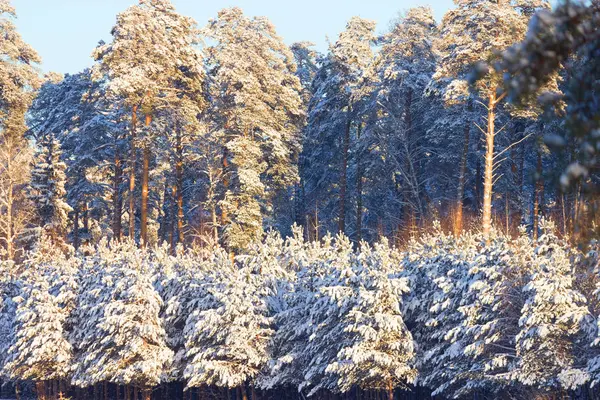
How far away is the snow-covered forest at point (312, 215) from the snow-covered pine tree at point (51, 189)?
12 centimetres

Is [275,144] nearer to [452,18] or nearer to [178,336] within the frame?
[452,18]

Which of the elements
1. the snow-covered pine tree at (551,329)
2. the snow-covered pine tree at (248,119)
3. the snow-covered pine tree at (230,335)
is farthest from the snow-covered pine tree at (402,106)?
the snow-covered pine tree at (551,329)

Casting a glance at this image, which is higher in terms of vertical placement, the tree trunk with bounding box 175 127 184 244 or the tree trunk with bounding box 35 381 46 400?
the tree trunk with bounding box 175 127 184 244

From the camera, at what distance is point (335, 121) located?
47.2m

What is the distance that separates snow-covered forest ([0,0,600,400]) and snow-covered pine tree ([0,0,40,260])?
0.19m

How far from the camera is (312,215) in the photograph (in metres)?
55.5

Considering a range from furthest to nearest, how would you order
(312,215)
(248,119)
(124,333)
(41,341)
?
1. (312,215)
2. (248,119)
3. (41,341)
4. (124,333)

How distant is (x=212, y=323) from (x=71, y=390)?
11988mm

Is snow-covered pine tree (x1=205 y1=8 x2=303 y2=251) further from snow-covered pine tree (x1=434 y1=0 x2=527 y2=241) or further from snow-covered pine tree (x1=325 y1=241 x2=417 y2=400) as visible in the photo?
snow-covered pine tree (x1=325 y1=241 x2=417 y2=400)

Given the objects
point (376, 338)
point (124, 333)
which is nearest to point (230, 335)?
point (124, 333)

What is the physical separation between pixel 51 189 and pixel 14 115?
8.21m

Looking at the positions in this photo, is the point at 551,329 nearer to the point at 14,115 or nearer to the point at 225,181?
the point at 225,181

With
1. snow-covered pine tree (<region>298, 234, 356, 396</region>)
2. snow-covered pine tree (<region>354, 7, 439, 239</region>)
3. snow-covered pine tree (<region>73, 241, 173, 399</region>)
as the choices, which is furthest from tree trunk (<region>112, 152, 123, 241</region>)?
snow-covered pine tree (<region>298, 234, 356, 396</region>)

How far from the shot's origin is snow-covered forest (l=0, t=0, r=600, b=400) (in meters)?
20.1
